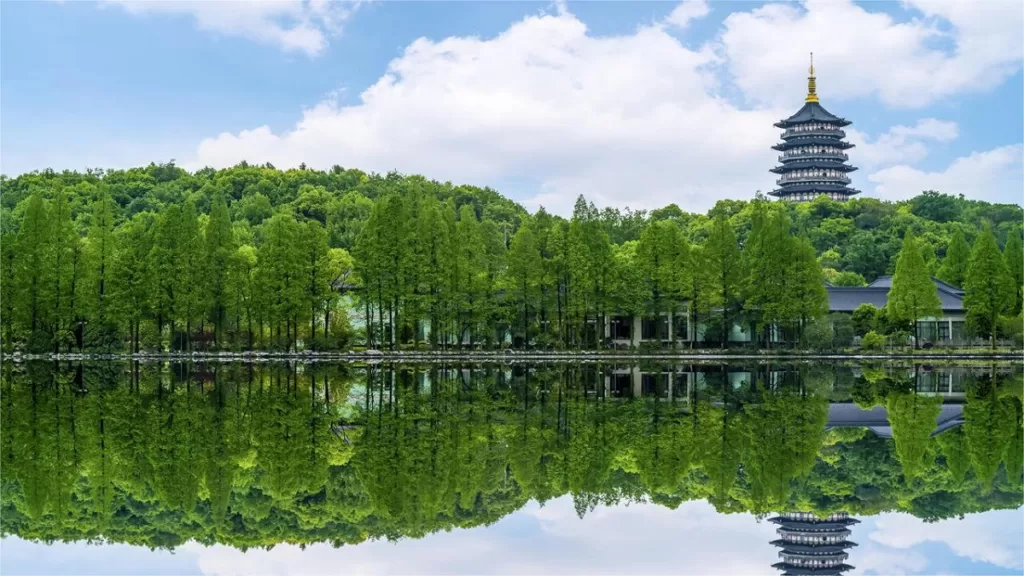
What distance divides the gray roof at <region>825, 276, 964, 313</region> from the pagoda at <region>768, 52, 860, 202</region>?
151 feet

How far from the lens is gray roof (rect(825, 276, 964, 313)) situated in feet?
185

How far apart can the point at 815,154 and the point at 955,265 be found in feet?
149

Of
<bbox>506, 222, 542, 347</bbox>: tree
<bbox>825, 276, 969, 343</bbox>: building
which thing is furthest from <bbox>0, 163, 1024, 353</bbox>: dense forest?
<bbox>825, 276, 969, 343</bbox>: building

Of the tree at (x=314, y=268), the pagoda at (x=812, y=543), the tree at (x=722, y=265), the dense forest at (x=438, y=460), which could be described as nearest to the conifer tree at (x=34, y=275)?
the tree at (x=314, y=268)

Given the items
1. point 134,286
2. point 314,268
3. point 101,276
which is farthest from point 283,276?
point 101,276

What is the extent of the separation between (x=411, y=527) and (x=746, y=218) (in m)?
78.5

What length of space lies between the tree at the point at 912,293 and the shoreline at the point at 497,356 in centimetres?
286

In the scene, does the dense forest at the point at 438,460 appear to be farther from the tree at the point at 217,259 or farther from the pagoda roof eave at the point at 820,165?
the pagoda roof eave at the point at 820,165

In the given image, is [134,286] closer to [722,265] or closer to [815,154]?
[722,265]

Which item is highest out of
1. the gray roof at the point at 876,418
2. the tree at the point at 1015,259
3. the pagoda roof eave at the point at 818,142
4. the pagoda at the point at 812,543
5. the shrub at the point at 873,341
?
the pagoda roof eave at the point at 818,142

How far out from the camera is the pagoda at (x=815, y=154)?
346ft

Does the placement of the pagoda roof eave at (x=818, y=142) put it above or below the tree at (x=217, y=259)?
above

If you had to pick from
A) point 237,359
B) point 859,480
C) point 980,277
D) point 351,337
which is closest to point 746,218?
point 980,277

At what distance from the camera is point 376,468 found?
1422 cm
